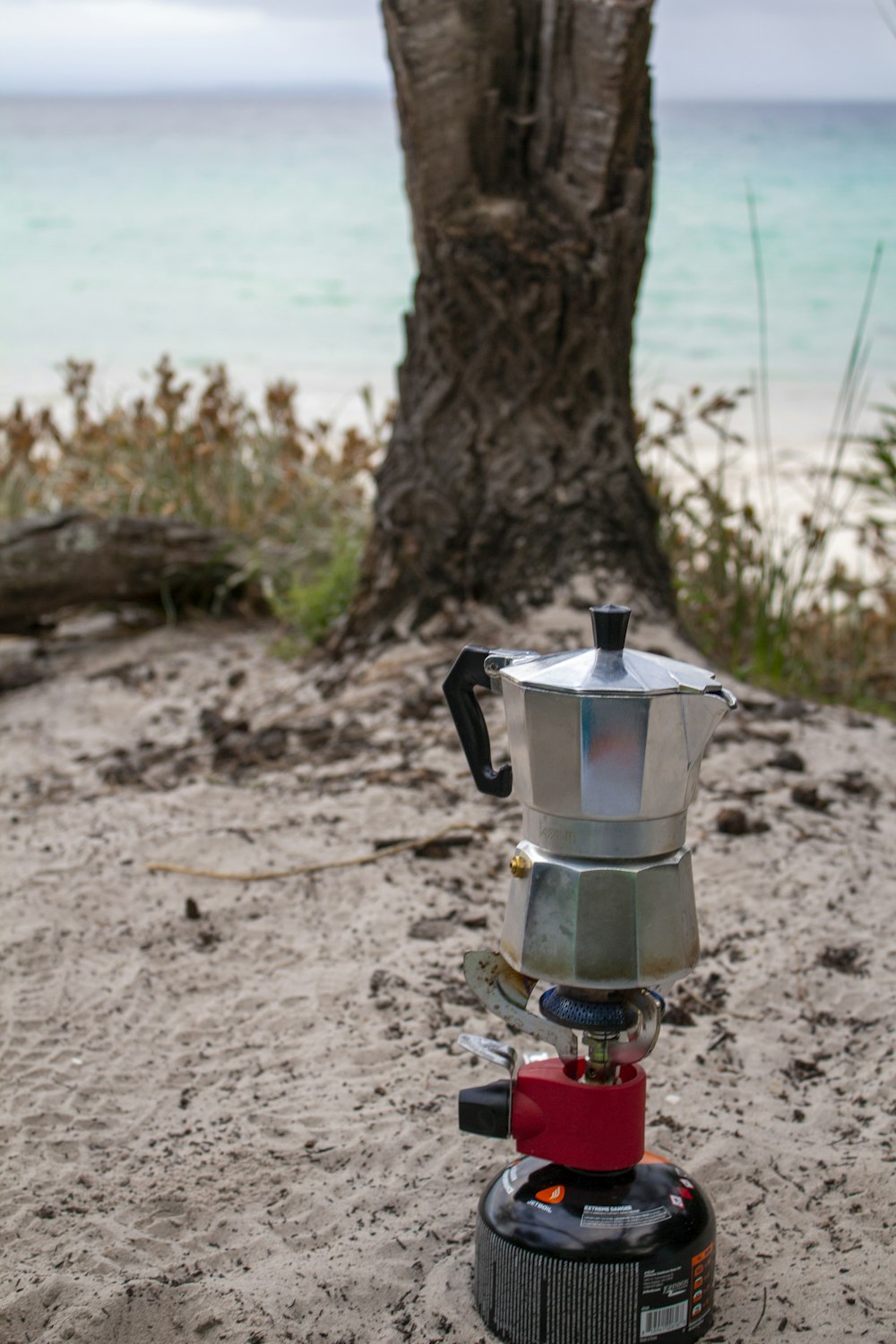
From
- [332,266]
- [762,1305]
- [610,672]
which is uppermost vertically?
[332,266]

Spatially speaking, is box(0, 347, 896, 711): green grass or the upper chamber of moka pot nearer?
the upper chamber of moka pot

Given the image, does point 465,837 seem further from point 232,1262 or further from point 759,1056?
point 232,1262

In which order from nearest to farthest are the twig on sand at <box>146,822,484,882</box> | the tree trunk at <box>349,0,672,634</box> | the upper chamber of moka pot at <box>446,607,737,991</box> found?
the upper chamber of moka pot at <box>446,607,737,991</box> < the twig on sand at <box>146,822,484,882</box> < the tree trunk at <box>349,0,672,634</box>

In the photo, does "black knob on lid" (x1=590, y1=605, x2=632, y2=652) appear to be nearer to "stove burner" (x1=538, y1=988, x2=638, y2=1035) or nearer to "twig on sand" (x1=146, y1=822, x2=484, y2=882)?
"stove burner" (x1=538, y1=988, x2=638, y2=1035)

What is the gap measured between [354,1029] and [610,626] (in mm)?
1159

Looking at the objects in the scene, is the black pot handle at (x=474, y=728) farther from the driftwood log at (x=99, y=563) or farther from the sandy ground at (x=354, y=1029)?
the driftwood log at (x=99, y=563)

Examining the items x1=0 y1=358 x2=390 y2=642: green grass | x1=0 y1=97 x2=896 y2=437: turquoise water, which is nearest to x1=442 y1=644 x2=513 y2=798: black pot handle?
x1=0 y1=358 x2=390 y2=642: green grass

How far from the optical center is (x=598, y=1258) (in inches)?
57.7

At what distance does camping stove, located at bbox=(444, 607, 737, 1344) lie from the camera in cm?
139

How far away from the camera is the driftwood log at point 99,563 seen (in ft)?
14.4

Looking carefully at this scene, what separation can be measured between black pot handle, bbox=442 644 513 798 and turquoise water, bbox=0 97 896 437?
354 cm

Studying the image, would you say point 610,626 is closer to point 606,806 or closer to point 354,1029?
point 606,806

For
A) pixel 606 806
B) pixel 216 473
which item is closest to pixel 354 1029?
pixel 606 806

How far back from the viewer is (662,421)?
959cm
